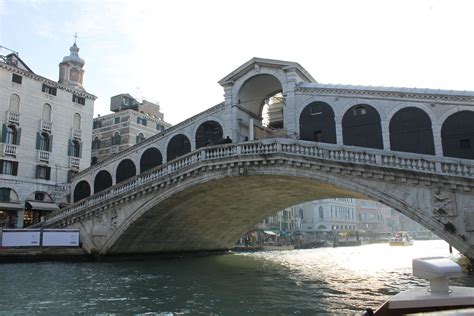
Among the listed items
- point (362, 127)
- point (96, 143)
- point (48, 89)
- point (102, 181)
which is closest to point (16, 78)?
point (48, 89)

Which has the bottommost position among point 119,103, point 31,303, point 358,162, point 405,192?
point 31,303

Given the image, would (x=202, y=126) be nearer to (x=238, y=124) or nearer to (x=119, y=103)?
(x=238, y=124)

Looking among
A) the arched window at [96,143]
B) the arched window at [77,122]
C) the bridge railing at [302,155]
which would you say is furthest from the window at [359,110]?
the arched window at [96,143]

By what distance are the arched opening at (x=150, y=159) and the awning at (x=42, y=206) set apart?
9.04 metres

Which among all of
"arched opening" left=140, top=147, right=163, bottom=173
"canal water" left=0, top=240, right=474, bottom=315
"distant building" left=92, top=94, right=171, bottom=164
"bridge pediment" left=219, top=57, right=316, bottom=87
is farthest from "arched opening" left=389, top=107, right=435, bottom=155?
"distant building" left=92, top=94, right=171, bottom=164

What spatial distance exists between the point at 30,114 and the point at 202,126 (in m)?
15.4

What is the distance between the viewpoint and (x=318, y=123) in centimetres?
2527

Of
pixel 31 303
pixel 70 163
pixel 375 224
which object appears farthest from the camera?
pixel 375 224

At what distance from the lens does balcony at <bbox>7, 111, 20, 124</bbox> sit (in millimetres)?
32719

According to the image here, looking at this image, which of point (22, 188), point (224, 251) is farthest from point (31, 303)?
point (224, 251)

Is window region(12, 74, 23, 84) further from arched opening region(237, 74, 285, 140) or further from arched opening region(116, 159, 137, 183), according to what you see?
arched opening region(237, 74, 285, 140)

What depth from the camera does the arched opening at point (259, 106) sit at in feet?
94.5

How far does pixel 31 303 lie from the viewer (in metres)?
12.1

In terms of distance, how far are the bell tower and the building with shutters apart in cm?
776
